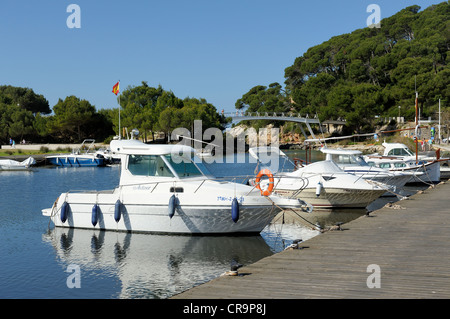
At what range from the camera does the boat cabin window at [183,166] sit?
1552 centimetres

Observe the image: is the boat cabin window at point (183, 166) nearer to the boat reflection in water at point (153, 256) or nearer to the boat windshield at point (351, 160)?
the boat reflection in water at point (153, 256)

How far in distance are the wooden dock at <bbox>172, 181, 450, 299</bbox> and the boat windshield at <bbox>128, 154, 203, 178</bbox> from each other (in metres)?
5.01

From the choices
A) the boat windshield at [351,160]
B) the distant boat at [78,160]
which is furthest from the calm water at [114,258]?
the distant boat at [78,160]

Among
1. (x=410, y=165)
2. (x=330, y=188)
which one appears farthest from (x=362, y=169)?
(x=410, y=165)

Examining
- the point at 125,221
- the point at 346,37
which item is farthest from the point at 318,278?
the point at 346,37

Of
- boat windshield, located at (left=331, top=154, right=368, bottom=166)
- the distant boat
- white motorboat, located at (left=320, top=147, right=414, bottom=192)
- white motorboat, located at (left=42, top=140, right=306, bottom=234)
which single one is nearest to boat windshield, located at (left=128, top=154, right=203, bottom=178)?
white motorboat, located at (left=42, top=140, right=306, bottom=234)

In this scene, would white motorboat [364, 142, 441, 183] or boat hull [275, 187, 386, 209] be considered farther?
white motorboat [364, 142, 441, 183]

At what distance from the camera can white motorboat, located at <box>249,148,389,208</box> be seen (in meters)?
20.3

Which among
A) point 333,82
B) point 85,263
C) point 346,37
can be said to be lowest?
point 85,263

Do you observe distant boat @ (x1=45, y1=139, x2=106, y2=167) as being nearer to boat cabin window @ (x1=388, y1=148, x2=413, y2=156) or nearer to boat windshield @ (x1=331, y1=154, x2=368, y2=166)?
boat cabin window @ (x1=388, y1=148, x2=413, y2=156)

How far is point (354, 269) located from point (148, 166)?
8.54m
